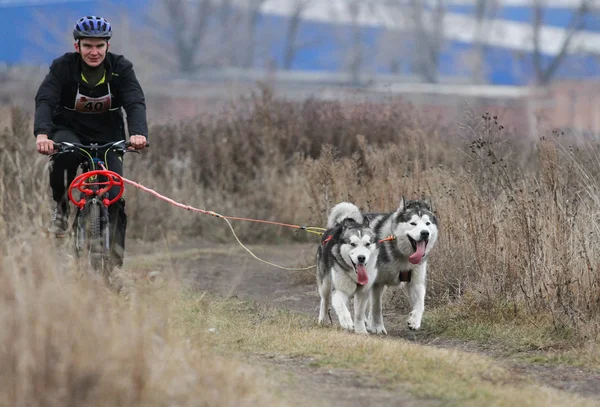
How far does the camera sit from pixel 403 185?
11273mm

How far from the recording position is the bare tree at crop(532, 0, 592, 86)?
4941cm

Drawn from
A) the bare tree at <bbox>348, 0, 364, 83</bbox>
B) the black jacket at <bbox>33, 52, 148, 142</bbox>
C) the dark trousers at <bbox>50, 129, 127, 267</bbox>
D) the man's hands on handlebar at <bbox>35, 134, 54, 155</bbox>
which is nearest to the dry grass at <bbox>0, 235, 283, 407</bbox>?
the man's hands on handlebar at <bbox>35, 134, 54, 155</bbox>

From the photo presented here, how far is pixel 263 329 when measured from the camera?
Answer: 835 cm

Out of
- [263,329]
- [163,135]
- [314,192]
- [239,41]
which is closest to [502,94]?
[239,41]

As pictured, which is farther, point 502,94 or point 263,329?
point 502,94

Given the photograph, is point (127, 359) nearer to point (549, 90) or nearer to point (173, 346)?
point (173, 346)

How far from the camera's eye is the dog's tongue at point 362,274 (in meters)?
8.67

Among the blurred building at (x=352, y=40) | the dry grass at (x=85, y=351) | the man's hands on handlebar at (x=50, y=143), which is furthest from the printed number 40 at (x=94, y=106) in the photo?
the blurred building at (x=352, y=40)

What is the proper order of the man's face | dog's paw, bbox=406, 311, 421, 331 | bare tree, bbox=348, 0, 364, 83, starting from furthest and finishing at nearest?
bare tree, bbox=348, 0, 364, 83 < dog's paw, bbox=406, 311, 421, 331 < the man's face

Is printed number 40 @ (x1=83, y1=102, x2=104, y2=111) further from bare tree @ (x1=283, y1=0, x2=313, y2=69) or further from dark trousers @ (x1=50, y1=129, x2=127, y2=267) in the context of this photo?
bare tree @ (x1=283, y1=0, x2=313, y2=69)

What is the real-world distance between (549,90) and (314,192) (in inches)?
1211

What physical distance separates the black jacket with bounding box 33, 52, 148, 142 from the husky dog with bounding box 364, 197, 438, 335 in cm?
220

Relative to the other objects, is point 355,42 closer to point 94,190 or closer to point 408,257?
point 408,257

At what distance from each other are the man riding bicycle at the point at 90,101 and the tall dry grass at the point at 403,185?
0.36 m
